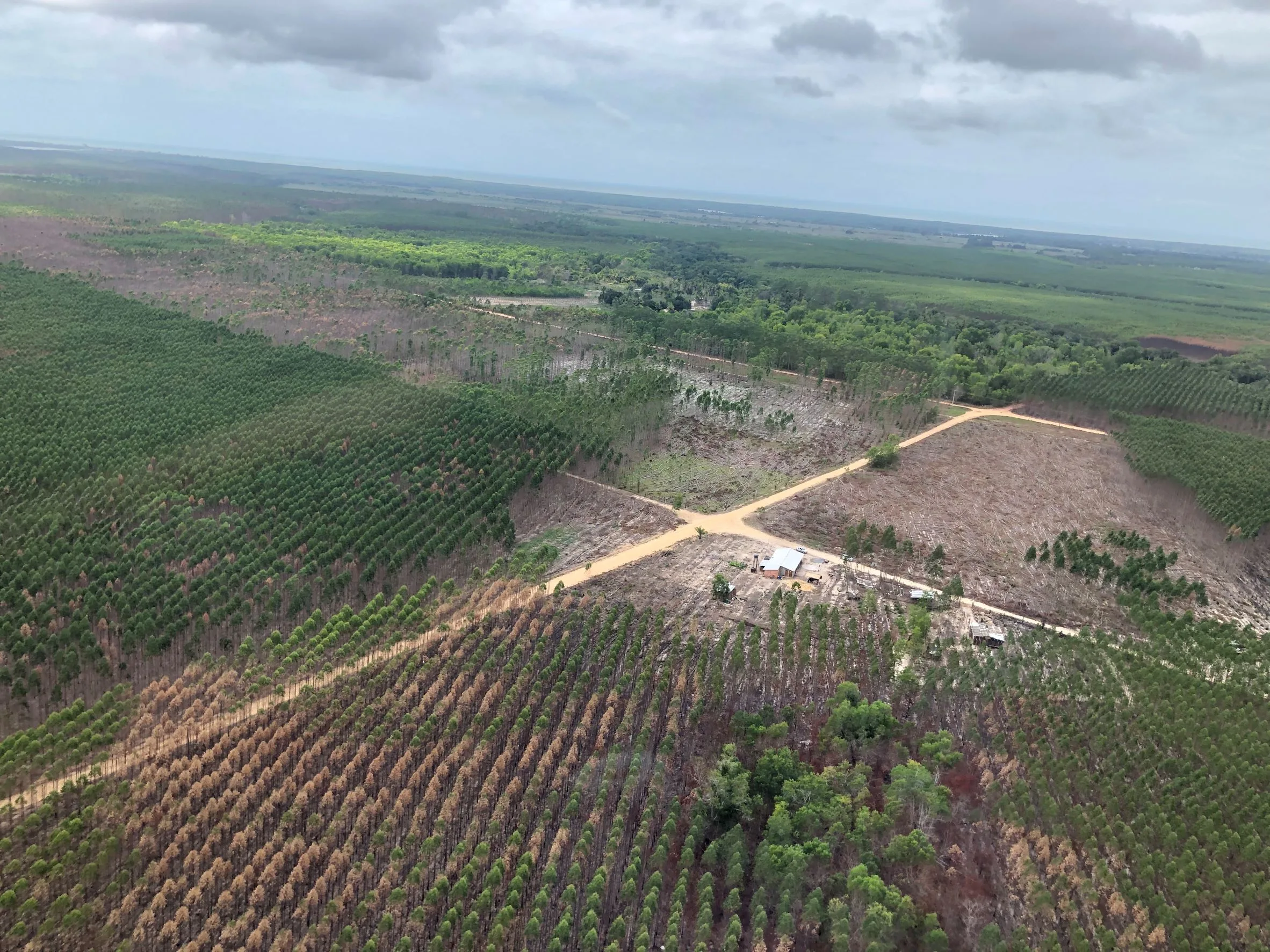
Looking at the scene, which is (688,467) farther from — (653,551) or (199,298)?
(199,298)

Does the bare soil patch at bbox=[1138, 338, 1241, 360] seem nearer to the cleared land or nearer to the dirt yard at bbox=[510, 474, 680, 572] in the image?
the cleared land

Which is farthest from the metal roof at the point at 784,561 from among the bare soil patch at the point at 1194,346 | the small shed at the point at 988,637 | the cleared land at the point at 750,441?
the bare soil patch at the point at 1194,346

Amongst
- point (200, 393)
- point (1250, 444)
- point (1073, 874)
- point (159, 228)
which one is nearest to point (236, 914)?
point (1073, 874)

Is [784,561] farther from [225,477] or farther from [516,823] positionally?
[225,477]

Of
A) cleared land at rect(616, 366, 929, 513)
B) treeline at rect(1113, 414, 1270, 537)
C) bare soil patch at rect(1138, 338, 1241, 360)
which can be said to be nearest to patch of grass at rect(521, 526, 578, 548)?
cleared land at rect(616, 366, 929, 513)

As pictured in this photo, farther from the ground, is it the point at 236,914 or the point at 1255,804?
the point at 1255,804

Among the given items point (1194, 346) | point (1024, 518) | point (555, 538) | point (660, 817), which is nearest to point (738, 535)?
point (555, 538)
